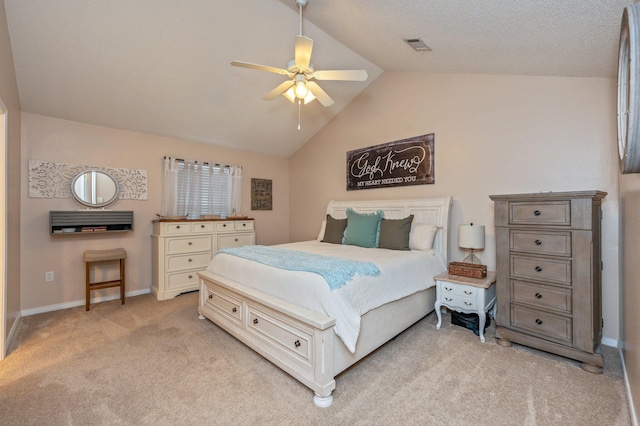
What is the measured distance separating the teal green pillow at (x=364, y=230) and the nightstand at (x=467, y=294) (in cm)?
89

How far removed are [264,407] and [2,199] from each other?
2.60 m

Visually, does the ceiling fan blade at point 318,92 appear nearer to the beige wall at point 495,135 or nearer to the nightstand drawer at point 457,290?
the beige wall at point 495,135

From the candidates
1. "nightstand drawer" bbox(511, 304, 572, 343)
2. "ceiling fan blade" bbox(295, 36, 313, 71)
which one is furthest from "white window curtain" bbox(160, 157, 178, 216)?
"nightstand drawer" bbox(511, 304, 572, 343)

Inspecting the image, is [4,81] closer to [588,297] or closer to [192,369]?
[192,369]

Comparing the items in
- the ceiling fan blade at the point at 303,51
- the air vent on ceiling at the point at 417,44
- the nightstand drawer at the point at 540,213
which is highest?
the air vent on ceiling at the point at 417,44

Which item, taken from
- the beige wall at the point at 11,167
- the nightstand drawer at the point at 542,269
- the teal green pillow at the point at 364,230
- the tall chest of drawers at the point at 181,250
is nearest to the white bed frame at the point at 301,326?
the teal green pillow at the point at 364,230

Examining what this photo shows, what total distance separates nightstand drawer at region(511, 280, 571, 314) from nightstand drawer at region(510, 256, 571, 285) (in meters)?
0.07

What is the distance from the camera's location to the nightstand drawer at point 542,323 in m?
2.18

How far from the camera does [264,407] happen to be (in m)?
1.73

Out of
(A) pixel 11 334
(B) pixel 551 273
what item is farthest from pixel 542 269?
(A) pixel 11 334

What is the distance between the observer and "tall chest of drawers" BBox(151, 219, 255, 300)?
A: 153 inches

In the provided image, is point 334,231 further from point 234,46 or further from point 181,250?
point 234,46

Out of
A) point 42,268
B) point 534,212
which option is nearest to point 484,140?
point 534,212

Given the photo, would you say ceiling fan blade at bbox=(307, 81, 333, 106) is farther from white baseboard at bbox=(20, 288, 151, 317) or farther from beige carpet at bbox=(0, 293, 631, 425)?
white baseboard at bbox=(20, 288, 151, 317)
